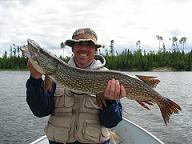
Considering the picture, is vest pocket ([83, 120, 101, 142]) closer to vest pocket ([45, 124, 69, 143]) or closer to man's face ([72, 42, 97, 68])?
vest pocket ([45, 124, 69, 143])

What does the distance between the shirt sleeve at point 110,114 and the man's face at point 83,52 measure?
0.45m

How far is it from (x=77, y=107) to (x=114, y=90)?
522mm

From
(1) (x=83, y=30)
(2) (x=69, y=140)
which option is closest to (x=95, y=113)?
(2) (x=69, y=140)

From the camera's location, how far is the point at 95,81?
340 cm

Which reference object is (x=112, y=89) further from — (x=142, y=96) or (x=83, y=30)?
(x=83, y=30)

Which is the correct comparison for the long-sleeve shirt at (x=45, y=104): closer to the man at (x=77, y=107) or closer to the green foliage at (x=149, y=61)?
the man at (x=77, y=107)

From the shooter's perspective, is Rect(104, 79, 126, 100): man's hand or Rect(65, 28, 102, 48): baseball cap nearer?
Rect(104, 79, 126, 100): man's hand

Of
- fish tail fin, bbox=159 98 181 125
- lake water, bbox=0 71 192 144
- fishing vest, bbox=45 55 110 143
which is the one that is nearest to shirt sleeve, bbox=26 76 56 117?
fishing vest, bbox=45 55 110 143

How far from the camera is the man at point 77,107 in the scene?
3477 mm

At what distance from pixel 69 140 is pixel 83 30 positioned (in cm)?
110

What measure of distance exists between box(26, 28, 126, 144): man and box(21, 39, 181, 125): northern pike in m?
0.11

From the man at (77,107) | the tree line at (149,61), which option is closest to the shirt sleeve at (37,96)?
the man at (77,107)

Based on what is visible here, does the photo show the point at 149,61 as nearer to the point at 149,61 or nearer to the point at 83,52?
the point at 149,61

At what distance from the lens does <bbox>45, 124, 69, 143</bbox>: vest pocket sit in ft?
11.8
